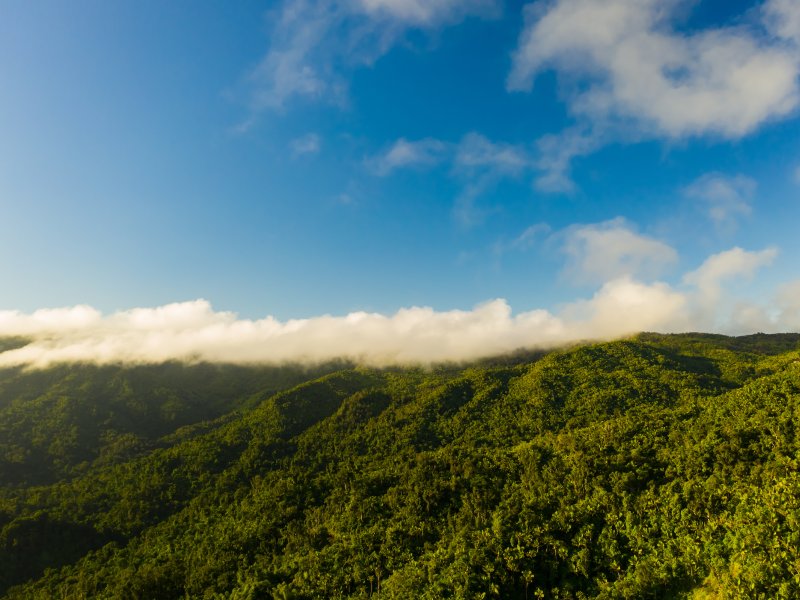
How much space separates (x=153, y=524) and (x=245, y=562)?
8704cm

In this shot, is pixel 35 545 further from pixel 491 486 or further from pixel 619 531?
pixel 619 531

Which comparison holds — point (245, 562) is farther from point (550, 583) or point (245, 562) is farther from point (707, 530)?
point (707, 530)

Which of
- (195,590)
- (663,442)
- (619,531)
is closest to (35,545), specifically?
(195,590)

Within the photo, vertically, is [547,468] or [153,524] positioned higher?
[547,468]

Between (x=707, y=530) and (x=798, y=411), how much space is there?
65.8 m

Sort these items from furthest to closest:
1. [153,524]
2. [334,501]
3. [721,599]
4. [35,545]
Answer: [153,524], [35,545], [334,501], [721,599]

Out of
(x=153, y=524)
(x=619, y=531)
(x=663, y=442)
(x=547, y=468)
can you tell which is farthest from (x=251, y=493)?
(x=663, y=442)

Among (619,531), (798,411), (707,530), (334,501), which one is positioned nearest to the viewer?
(707,530)

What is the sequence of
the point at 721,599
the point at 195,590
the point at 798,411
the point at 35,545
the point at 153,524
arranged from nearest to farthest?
the point at 721,599 < the point at 195,590 < the point at 798,411 < the point at 35,545 < the point at 153,524

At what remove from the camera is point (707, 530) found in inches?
3701

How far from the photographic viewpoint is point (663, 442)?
14562cm

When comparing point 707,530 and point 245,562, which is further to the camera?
point 245,562

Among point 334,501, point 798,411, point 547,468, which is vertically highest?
point 798,411

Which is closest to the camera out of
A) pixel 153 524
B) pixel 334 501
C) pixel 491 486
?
pixel 491 486
